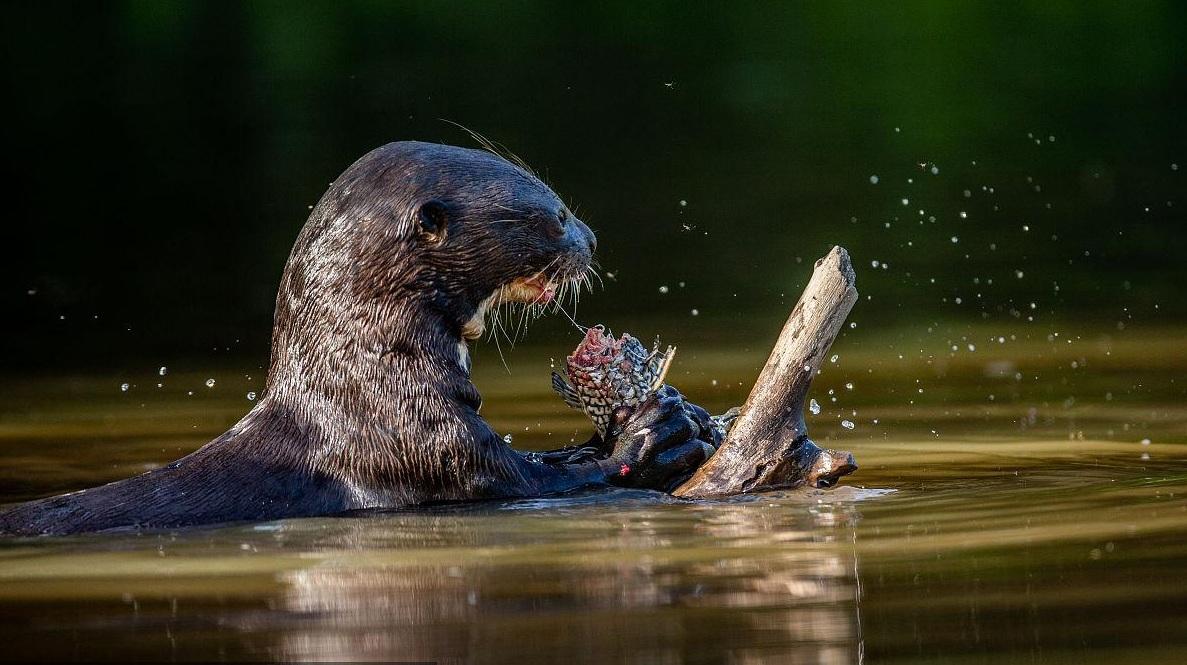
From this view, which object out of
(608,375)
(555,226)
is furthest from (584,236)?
(608,375)

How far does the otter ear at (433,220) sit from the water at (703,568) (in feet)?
2.54

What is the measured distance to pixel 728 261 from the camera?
40.3ft

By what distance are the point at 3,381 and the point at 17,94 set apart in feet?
32.5

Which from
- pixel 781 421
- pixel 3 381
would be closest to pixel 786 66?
pixel 3 381

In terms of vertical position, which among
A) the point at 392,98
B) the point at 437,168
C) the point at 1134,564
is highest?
the point at 392,98

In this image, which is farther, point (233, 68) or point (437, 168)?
point (233, 68)

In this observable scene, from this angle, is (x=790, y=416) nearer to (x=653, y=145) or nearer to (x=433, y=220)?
(x=433, y=220)

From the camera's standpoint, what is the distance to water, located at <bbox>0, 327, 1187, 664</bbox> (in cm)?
429

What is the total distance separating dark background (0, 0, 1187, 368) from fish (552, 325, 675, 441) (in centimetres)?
388

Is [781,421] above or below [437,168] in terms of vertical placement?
below

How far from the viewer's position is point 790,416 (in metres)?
6.29

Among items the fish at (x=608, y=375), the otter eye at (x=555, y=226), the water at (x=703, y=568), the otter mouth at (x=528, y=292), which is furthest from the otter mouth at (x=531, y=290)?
the water at (x=703, y=568)

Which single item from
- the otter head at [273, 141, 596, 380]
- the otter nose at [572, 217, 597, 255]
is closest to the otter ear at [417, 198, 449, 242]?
the otter head at [273, 141, 596, 380]

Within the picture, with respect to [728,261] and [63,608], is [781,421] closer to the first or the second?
[63,608]
